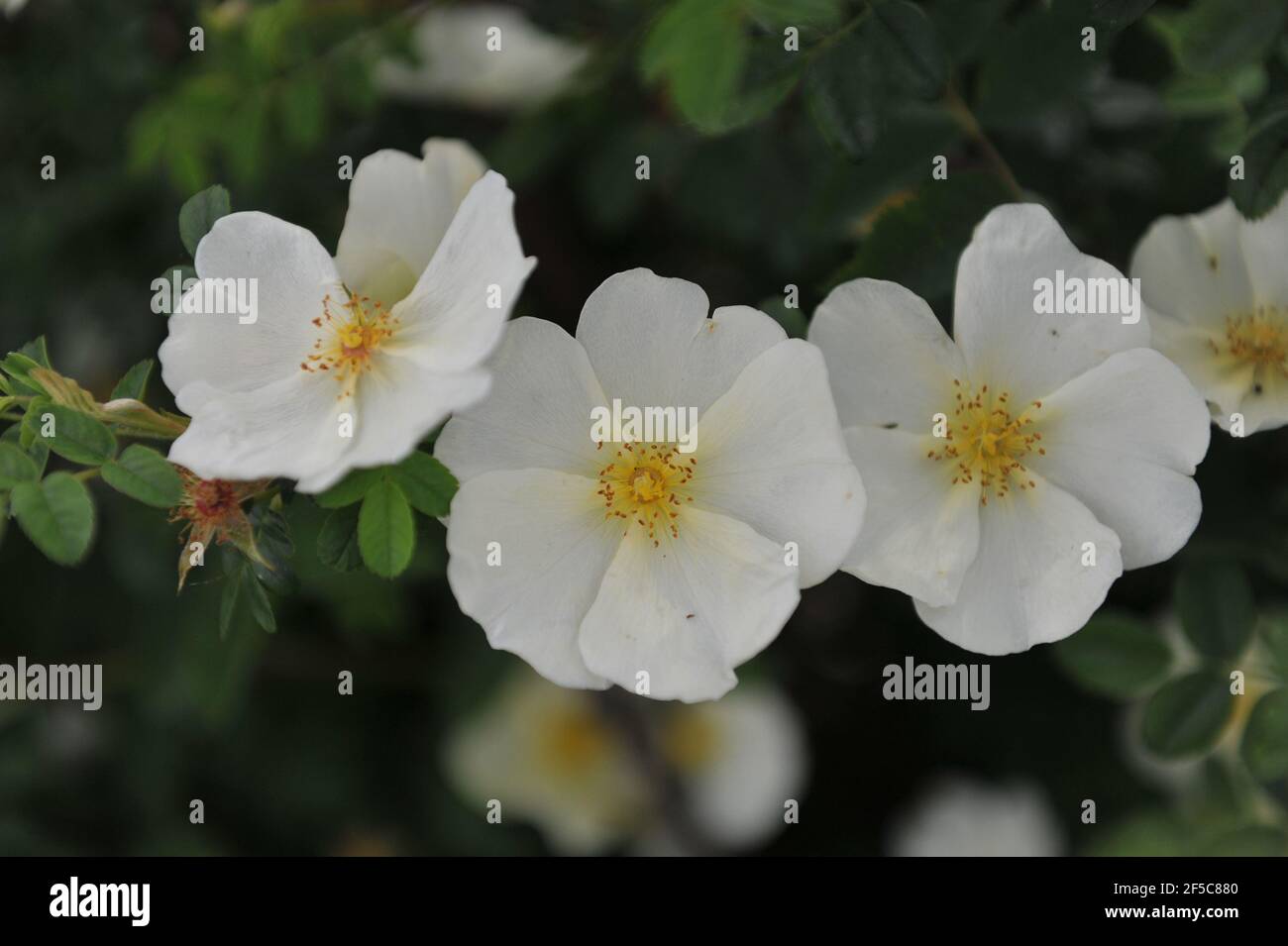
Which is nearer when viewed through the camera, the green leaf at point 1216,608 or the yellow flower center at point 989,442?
the yellow flower center at point 989,442

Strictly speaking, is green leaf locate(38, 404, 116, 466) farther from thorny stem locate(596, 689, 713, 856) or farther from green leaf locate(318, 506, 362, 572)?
thorny stem locate(596, 689, 713, 856)

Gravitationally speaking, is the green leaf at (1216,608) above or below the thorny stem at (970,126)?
below

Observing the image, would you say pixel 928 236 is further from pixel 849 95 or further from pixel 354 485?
pixel 354 485

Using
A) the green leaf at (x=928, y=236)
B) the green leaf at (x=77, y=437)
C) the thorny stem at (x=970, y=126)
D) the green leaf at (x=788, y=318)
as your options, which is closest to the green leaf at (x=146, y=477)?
the green leaf at (x=77, y=437)

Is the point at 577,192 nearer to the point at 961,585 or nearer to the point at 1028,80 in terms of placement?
the point at 1028,80

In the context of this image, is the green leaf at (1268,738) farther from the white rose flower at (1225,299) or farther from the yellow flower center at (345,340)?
the yellow flower center at (345,340)

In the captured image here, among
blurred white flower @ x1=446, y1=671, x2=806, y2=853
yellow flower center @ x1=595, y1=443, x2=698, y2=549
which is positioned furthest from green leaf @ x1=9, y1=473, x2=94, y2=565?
blurred white flower @ x1=446, y1=671, x2=806, y2=853
